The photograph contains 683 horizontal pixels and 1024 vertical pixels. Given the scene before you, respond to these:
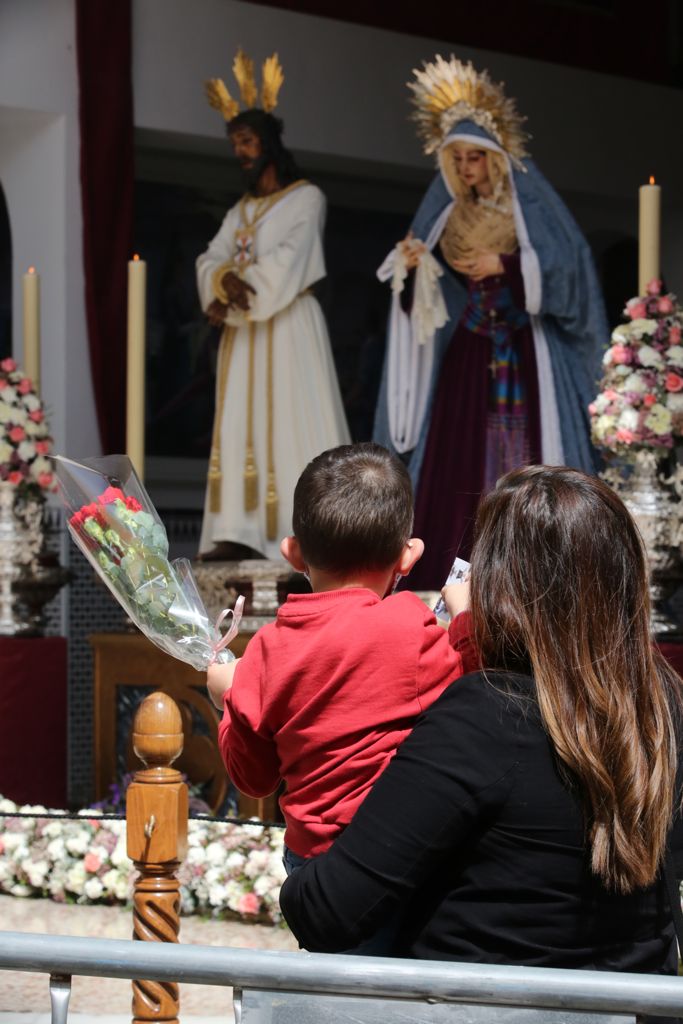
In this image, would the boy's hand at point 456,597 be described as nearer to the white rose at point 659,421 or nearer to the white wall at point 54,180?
the white rose at point 659,421

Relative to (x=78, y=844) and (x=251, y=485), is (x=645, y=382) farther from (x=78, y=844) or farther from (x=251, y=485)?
(x=78, y=844)

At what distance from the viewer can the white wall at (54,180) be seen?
7.10m

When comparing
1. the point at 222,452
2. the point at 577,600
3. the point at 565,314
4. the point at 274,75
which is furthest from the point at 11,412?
the point at 577,600

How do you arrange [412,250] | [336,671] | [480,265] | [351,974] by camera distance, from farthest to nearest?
[412,250] → [480,265] → [336,671] → [351,974]

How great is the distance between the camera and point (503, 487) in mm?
1579

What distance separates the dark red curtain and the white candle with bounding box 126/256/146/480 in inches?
64.4

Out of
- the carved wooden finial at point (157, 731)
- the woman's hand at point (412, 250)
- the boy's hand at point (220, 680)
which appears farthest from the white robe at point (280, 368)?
the boy's hand at point (220, 680)

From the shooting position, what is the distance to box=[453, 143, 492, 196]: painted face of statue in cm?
554

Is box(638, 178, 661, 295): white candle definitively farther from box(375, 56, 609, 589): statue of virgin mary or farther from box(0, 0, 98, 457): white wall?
box(0, 0, 98, 457): white wall

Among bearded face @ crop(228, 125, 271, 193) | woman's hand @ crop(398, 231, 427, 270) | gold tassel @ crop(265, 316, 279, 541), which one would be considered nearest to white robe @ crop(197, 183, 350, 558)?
gold tassel @ crop(265, 316, 279, 541)

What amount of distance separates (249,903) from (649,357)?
212 centimetres

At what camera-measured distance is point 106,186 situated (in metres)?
7.24

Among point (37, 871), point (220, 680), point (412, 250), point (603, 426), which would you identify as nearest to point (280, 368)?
point (412, 250)

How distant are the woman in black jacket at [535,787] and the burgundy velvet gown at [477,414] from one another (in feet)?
13.2
